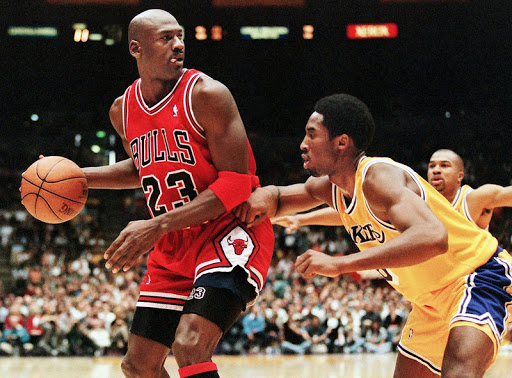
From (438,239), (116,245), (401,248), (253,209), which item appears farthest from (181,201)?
(438,239)

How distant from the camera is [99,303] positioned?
12.6 metres

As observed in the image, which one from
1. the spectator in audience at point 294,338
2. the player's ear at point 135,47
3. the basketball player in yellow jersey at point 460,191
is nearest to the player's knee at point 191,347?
the player's ear at point 135,47

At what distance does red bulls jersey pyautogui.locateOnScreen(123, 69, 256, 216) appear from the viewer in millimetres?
3266

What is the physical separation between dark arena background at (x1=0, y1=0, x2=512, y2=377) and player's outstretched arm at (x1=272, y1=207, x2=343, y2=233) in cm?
1012

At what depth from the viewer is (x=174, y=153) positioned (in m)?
3.27

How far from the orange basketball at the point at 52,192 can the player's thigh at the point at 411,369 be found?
1.83 meters

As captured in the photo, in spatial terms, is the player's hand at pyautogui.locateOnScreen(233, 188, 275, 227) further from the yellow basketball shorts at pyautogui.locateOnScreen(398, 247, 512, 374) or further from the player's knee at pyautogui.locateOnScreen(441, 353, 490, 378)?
the player's knee at pyautogui.locateOnScreen(441, 353, 490, 378)

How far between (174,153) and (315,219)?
104 cm

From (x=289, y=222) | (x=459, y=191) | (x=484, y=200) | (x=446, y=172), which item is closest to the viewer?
(x=289, y=222)

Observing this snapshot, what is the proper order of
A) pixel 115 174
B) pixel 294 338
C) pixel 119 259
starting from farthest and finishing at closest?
pixel 294 338 → pixel 115 174 → pixel 119 259

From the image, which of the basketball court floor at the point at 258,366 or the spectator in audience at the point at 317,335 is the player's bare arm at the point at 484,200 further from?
the spectator in audience at the point at 317,335

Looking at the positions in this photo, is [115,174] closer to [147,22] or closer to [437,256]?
[147,22]

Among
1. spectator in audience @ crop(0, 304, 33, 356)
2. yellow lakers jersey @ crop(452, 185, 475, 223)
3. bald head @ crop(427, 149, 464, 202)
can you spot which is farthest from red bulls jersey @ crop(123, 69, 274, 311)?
spectator in audience @ crop(0, 304, 33, 356)

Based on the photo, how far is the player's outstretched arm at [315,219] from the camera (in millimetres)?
3818
